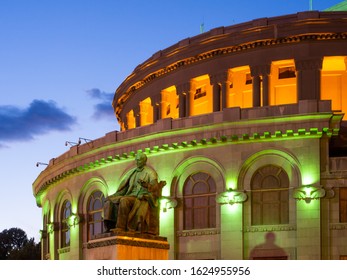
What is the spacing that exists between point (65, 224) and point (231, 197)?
47.3 ft

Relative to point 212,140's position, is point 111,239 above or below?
below

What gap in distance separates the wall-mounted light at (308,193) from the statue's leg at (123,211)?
15.8 m

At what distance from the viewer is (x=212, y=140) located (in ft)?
146

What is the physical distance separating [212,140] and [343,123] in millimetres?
8924

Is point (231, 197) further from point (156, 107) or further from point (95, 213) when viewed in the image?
point (156, 107)

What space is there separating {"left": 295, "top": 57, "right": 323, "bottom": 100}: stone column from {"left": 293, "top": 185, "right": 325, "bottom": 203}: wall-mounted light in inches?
435

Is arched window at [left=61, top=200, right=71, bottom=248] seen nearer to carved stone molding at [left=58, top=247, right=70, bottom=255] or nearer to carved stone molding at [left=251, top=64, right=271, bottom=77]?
carved stone molding at [left=58, top=247, right=70, bottom=255]

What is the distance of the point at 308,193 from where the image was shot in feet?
139

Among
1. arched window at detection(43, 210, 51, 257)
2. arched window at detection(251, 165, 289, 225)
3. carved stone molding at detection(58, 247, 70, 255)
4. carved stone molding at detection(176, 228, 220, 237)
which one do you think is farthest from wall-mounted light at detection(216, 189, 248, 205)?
arched window at detection(43, 210, 51, 257)

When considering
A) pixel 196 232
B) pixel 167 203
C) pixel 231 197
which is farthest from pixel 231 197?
pixel 167 203

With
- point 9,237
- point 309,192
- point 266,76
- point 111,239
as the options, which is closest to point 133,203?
point 111,239

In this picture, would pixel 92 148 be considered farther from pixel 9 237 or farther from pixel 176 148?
pixel 9 237

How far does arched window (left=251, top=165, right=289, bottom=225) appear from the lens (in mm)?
43219
